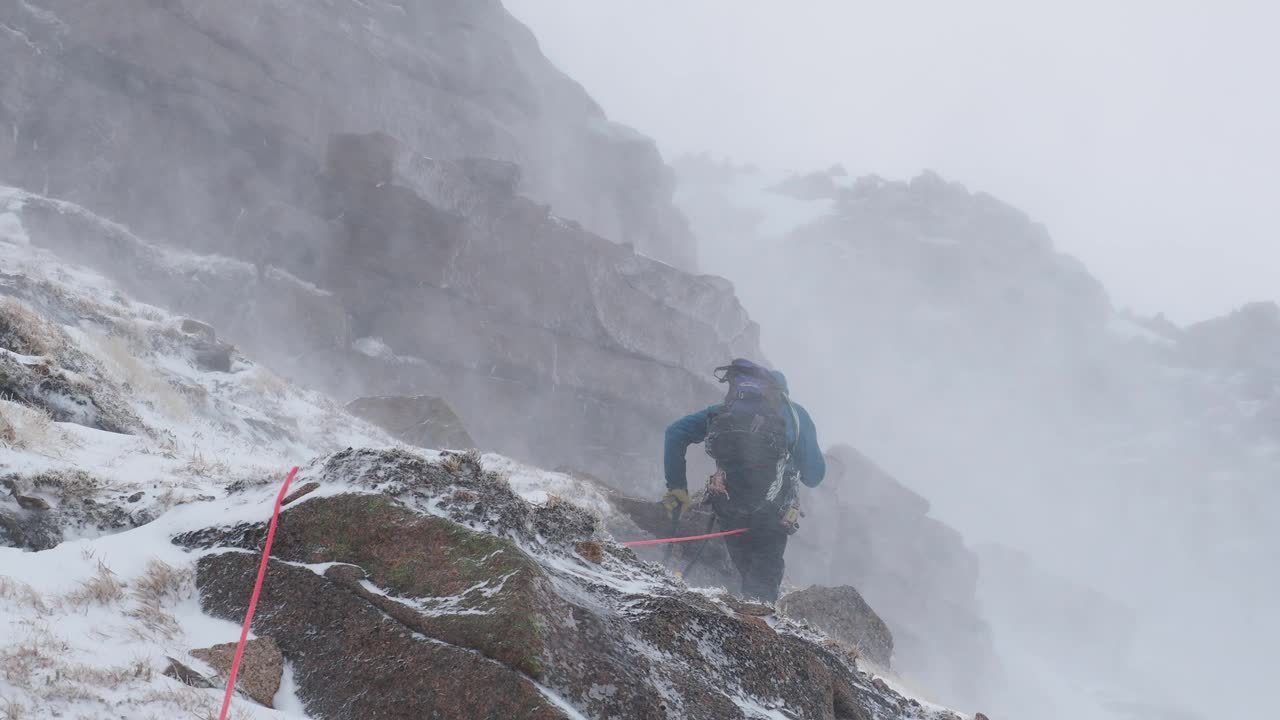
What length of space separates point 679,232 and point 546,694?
71845mm

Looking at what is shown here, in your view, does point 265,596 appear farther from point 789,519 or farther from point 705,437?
point 789,519

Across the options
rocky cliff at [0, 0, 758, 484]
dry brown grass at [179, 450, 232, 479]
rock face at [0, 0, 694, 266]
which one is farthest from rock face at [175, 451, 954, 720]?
rock face at [0, 0, 694, 266]

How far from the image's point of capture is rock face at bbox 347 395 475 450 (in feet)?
61.5

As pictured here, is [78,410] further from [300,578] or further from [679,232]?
[679,232]

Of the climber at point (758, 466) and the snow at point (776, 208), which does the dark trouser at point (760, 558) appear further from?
the snow at point (776, 208)

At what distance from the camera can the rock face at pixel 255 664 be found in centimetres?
294

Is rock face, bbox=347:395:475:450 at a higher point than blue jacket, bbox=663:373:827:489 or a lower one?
lower

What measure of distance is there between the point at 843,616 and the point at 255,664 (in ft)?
26.3

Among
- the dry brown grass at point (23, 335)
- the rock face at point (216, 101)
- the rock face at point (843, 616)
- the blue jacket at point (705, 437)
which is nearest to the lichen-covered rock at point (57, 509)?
the dry brown grass at point (23, 335)

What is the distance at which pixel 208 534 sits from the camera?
418 cm

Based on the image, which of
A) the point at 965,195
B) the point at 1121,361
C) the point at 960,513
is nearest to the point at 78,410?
the point at 960,513

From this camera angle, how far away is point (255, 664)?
121 inches

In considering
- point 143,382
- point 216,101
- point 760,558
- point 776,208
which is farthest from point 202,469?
point 776,208

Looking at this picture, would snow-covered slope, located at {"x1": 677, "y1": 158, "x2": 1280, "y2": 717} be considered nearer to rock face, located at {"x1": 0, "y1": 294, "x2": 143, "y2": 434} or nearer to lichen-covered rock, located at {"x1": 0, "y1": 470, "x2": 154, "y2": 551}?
rock face, located at {"x1": 0, "y1": 294, "x2": 143, "y2": 434}
